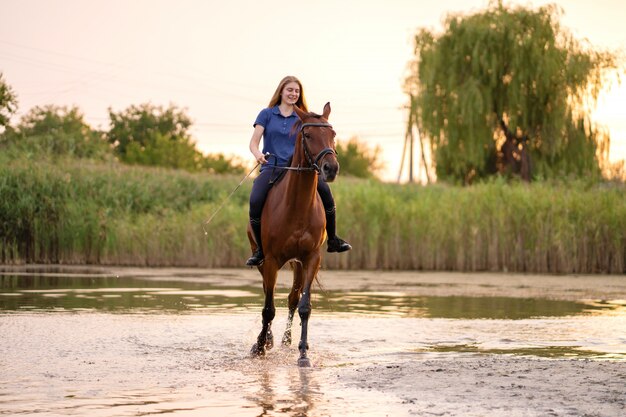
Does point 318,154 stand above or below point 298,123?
below

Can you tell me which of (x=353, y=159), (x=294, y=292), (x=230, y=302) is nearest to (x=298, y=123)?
(x=294, y=292)

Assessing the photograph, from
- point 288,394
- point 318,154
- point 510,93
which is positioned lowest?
point 288,394

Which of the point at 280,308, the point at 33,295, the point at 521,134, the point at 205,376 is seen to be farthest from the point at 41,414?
the point at 521,134

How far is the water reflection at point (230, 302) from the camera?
15.9 meters

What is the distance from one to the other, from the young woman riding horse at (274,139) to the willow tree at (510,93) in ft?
120

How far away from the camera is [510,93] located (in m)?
48.4

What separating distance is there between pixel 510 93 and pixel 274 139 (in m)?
38.0

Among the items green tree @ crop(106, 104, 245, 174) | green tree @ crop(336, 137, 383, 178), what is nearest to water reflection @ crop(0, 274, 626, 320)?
green tree @ crop(106, 104, 245, 174)

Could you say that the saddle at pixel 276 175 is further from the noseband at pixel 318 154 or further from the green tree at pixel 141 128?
the green tree at pixel 141 128

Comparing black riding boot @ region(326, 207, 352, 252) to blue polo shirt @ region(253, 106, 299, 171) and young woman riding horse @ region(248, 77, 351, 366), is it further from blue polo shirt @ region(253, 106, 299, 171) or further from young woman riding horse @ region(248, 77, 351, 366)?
blue polo shirt @ region(253, 106, 299, 171)

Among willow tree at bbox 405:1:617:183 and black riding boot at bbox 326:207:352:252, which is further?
willow tree at bbox 405:1:617:183

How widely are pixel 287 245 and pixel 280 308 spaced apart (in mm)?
6035

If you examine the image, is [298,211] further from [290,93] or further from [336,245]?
[336,245]

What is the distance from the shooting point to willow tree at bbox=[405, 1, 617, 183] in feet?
158
